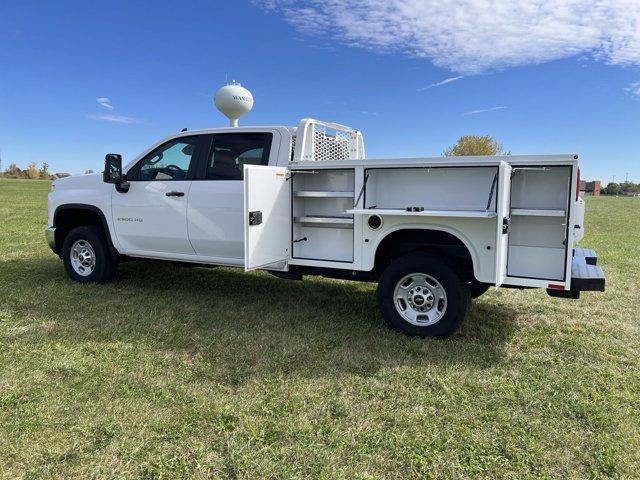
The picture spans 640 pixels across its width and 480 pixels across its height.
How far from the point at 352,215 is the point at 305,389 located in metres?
1.89

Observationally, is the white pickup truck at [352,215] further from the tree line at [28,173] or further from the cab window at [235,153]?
the tree line at [28,173]

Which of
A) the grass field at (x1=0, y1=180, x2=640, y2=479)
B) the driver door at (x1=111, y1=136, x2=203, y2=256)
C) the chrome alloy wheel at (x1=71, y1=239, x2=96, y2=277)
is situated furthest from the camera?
the chrome alloy wheel at (x1=71, y1=239, x2=96, y2=277)

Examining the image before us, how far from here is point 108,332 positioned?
4.62m

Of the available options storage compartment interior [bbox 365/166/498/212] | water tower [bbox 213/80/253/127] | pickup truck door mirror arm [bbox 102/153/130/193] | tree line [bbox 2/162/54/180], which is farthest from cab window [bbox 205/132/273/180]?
tree line [bbox 2/162/54/180]

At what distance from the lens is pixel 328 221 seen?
193 inches

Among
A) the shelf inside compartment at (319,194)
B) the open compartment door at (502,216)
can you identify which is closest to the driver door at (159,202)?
the shelf inside compartment at (319,194)

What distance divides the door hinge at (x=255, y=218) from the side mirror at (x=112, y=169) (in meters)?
2.35

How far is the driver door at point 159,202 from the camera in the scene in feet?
18.6

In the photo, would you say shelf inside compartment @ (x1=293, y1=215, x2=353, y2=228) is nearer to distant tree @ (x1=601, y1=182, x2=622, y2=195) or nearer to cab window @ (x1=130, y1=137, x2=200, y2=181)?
cab window @ (x1=130, y1=137, x2=200, y2=181)

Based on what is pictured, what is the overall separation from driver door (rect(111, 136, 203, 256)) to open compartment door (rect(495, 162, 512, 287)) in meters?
3.40

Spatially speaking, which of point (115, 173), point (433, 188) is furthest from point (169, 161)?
point (433, 188)

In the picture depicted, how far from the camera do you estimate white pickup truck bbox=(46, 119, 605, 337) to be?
409cm

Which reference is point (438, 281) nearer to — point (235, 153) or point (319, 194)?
point (319, 194)

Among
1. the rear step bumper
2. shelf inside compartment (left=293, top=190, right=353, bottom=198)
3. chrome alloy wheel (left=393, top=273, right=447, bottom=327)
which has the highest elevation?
shelf inside compartment (left=293, top=190, right=353, bottom=198)
